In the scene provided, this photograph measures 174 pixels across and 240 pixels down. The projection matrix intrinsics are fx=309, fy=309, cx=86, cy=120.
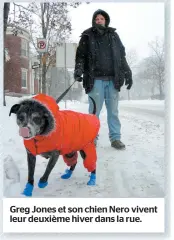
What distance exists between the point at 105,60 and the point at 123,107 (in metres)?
0.30

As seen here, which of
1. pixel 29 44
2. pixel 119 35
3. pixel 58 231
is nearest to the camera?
pixel 58 231

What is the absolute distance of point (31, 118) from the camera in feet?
4.25

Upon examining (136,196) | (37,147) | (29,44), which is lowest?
(136,196)

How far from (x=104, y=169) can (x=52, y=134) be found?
1.44 feet

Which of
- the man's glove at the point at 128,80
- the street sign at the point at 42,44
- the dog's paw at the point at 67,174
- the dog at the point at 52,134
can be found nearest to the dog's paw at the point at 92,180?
the dog at the point at 52,134

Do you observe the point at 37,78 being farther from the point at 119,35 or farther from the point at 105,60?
the point at 119,35

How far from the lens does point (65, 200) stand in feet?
4.43

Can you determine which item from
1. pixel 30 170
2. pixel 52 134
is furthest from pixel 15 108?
pixel 30 170

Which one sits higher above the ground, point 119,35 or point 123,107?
point 119,35

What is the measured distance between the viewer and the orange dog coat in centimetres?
136

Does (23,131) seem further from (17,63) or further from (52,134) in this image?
(17,63)

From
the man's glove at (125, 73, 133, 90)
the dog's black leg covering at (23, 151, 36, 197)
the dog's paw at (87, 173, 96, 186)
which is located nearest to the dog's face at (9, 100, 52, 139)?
the dog's black leg covering at (23, 151, 36, 197)

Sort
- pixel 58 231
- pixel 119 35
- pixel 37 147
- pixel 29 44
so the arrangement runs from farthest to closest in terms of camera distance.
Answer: pixel 29 44 → pixel 119 35 → pixel 37 147 → pixel 58 231

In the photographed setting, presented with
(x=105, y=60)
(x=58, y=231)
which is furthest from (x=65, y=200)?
(x=105, y=60)
